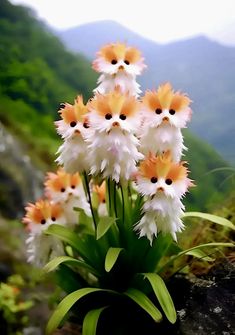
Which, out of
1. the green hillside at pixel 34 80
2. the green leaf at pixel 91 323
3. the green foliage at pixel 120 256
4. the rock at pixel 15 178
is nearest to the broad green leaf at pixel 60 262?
the green foliage at pixel 120 256

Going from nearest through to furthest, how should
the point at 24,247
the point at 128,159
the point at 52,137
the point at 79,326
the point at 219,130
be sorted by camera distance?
1. the point at 128,159
2. the point at 79,326
3. the point at 219,130
4. the point at 24,247
5. the point at 52,137

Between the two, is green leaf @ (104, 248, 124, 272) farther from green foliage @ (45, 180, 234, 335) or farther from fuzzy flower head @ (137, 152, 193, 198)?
fuzzy flower head @ (137, 152, 193, 198)

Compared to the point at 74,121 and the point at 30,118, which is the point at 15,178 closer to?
the point at 30,118

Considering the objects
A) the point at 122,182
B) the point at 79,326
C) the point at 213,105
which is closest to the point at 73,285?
the point at 79,326

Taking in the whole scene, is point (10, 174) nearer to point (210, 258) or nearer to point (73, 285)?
point (73, 285)

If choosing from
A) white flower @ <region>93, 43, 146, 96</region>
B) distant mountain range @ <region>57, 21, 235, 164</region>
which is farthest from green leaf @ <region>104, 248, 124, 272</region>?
distant mountain range @ <region>57, 21, 235, 164</region>

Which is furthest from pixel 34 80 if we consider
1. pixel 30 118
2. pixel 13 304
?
pixel 13 304

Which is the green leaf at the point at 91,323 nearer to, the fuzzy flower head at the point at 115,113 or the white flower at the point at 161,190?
the white flower at the point at 161,190
